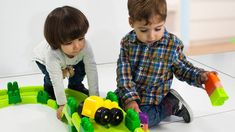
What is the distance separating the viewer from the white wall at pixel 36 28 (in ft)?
4.35

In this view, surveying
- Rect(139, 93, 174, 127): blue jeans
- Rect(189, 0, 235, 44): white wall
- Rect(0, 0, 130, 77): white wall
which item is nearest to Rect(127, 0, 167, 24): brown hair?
Rect(139, 93, 174, 127): blue jeans

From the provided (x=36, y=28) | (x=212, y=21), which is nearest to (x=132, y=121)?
(x=36, y=28)

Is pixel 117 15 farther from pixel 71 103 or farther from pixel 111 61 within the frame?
pixel 71 103

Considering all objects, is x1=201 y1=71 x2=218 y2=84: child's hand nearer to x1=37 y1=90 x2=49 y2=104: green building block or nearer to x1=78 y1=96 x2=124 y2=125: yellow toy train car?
x1=78 y1=96 x2=124 y2=125: yellow toy train car

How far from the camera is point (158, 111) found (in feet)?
2.93

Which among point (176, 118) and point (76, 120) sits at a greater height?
point (76, 120)

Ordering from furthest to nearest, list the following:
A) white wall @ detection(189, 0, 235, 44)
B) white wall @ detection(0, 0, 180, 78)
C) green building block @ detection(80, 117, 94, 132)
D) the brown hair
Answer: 1. white wall @ detection(189, 0, 235, 44)
2. white wall @ detection(0, 0, 180, 78)
3. the brown hair
4. green building block @ detection(80, 117, 94, 132)

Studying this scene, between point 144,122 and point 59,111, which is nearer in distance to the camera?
point 144,122

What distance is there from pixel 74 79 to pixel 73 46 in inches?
8.8

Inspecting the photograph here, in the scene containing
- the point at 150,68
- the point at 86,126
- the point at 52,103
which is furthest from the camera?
the point at 52,103

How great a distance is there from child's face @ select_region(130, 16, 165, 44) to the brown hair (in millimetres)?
11

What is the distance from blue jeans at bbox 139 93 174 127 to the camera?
88 centimetres

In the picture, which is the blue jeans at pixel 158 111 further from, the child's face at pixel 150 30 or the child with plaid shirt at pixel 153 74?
the child's face at pixel 150 30

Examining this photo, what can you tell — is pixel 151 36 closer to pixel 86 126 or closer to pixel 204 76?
pixel 204 76
